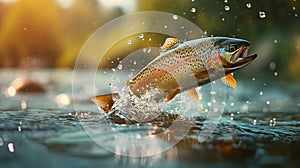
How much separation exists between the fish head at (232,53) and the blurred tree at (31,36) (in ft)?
36.2

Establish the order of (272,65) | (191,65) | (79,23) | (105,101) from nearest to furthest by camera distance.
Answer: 1. (191,65)
2. (105,101)
3. (272,65)
4. (79,23)

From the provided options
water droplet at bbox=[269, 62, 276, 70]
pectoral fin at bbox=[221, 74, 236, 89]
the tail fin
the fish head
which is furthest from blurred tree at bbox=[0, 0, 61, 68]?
the fish head

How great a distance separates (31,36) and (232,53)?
12.1 metres

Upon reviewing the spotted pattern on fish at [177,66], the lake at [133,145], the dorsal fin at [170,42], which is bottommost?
the lake at [133,145]

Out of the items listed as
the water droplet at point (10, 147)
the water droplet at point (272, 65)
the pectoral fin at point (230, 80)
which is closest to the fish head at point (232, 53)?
the pectoral fin at point (230, 80)

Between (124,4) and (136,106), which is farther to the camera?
(124,4)

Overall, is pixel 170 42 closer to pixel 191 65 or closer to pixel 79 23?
pixel 191 65

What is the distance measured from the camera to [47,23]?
557 inches

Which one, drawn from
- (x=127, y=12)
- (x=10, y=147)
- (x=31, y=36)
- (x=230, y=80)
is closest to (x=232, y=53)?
(x=230, y=80)

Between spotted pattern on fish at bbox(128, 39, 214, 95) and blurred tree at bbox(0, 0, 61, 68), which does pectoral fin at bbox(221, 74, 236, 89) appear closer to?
spotted pattern on fish at bbox(128, 39, 214, 95)

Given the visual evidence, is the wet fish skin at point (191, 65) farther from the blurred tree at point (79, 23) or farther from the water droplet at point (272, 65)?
the blurred tree at point (79, 23)

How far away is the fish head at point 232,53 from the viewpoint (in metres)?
2.96

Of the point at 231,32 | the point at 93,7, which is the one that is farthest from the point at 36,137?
the point at 93,7

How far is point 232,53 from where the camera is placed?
9.70 feet
